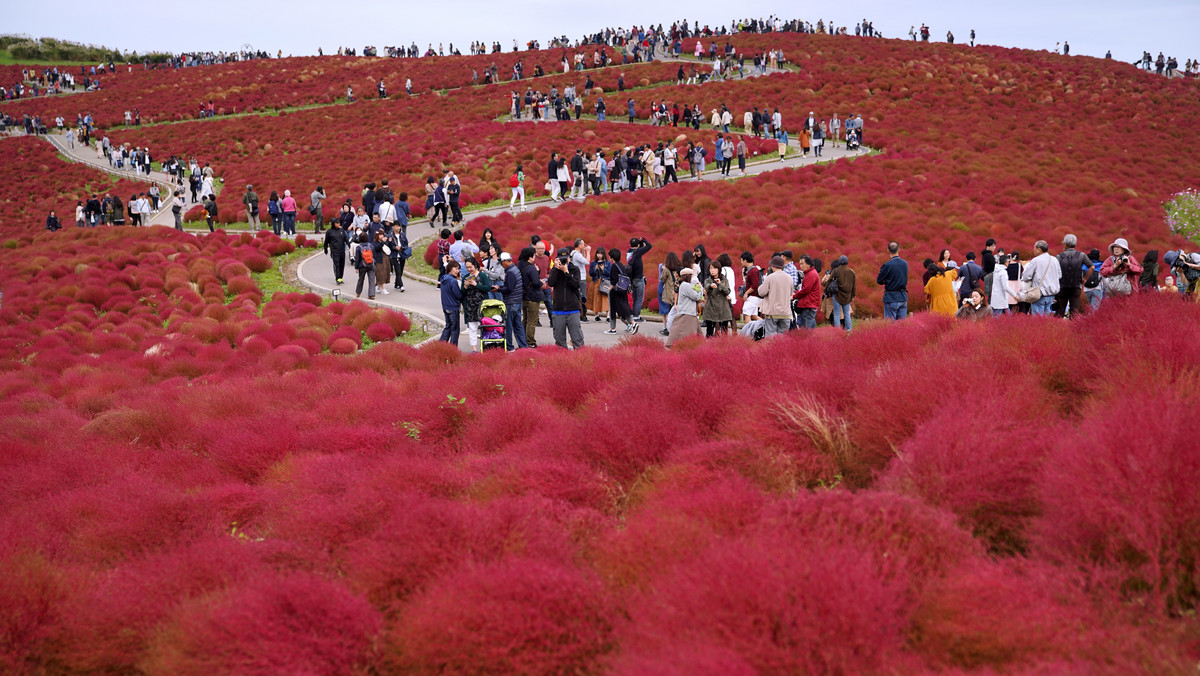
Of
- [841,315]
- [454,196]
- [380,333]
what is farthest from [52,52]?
[841,315]

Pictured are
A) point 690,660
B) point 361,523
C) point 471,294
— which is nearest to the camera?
point 690,660

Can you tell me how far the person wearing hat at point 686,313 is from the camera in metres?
11.9

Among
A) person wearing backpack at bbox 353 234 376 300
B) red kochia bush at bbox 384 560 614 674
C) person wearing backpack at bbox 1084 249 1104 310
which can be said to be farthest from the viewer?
person wearing backpack at bbox 353 234 376 300

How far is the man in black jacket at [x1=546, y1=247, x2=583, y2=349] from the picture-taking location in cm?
1332

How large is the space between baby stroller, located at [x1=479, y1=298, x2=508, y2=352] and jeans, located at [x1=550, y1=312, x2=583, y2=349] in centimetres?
102

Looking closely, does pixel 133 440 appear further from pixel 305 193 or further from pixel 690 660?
pixel 305 193

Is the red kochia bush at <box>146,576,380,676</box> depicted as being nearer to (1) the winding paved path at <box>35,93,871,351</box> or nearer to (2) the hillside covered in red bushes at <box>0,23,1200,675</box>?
(2) the hillside covered in red bushes at <box>0,23,1200,675</box>

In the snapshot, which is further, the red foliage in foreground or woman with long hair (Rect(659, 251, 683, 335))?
woman with long hair (Rect(659, 251, 683, 335))

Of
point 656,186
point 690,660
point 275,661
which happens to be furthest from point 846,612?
point 656,186

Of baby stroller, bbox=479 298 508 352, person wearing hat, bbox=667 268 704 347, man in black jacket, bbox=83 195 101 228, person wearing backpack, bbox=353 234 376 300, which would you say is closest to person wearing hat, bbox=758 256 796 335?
person wearing hat, bbox=667 268 704 347

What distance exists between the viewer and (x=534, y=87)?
53.2 meters

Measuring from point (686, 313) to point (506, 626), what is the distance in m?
8.70

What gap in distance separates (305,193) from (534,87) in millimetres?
22063

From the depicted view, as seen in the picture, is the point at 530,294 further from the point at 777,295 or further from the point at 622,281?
the point at 777,295
